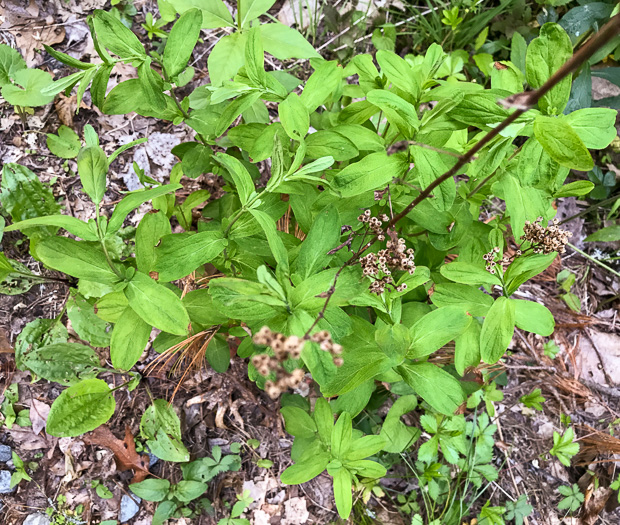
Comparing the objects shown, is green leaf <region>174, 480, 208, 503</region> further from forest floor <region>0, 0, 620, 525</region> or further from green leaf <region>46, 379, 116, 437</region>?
green leaf <region>46, 379, 116, 437</region>

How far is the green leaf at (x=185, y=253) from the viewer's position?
1.49 metres

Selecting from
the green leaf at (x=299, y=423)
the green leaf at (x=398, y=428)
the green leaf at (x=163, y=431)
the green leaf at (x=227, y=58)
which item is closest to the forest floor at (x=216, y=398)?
the green leaf at (x=163, y=431)

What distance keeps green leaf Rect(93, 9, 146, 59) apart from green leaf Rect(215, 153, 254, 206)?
0.55 meters

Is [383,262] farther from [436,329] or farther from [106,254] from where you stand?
[106,254]

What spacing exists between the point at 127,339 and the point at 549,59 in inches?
66.8

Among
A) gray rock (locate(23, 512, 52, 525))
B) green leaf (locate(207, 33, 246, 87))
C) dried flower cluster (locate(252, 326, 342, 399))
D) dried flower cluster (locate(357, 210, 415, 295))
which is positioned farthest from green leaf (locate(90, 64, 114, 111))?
gray rock (locate(23, 512, 52, 525))

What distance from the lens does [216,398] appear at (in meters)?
2.62

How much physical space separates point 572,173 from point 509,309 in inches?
81.9

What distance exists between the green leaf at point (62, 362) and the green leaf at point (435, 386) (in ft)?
5.26

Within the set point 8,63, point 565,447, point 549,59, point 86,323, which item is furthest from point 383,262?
point 8,63

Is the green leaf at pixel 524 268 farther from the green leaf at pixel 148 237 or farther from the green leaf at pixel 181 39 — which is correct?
the green leaf at pixel 181 39

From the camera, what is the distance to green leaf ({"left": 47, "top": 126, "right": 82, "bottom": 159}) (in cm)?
263

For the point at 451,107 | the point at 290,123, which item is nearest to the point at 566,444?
the point at 451,107

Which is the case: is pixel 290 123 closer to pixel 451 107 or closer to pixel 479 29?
pixel 451 107
